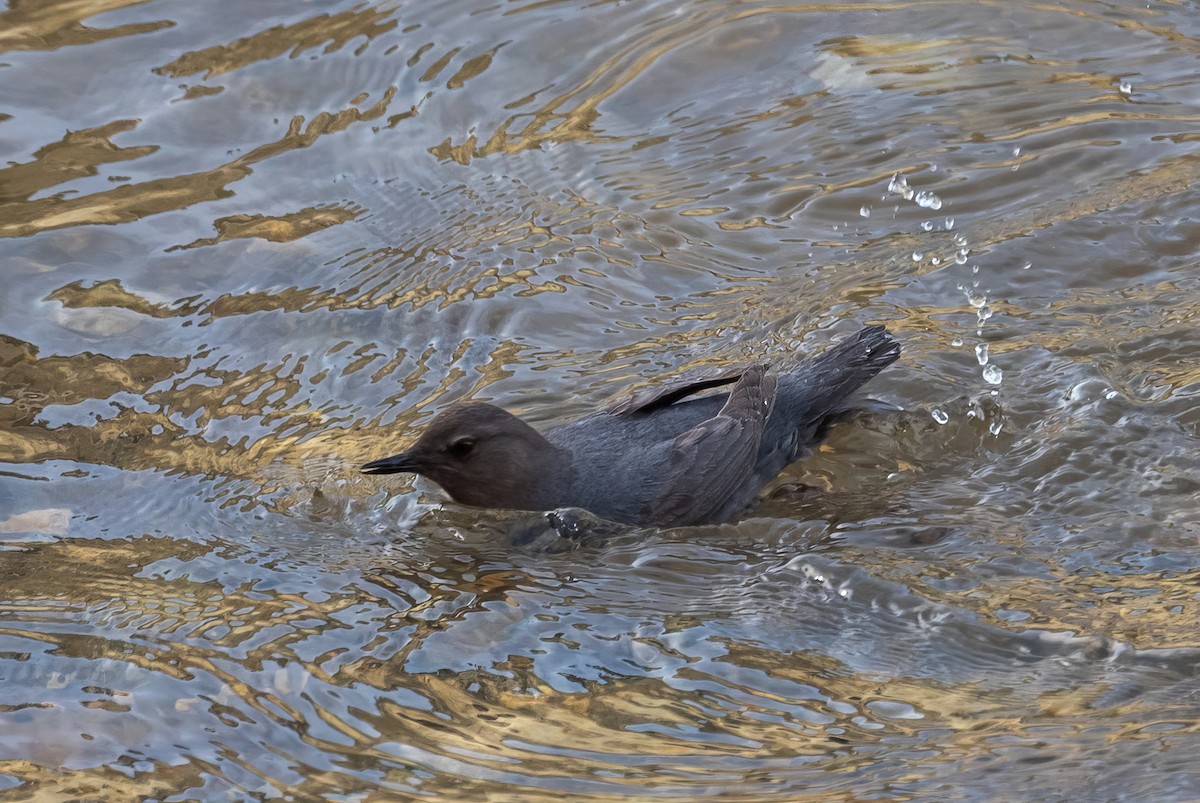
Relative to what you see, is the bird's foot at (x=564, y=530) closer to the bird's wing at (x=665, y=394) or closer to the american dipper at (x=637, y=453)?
the american dipper at (x=637, y=453)

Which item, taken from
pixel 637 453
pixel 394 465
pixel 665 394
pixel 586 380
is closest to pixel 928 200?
pixel 586 380

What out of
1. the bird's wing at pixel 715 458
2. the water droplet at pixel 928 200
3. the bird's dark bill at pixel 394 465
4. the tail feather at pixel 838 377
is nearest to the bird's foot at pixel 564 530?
the bird's wing at pixel 715 458

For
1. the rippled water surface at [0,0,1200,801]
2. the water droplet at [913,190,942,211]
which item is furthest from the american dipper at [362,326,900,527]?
the water droplet at [913,190,942,211]

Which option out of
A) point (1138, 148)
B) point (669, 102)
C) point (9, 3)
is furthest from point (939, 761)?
point (9, 3)

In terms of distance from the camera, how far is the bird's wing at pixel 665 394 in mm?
6250

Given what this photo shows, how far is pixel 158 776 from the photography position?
4.39m

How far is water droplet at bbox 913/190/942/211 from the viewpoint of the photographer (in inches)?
311

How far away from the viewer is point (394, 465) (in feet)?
19.2

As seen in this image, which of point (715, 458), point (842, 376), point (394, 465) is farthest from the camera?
point (842, 376)

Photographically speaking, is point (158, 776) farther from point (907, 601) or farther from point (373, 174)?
point (373, 174)

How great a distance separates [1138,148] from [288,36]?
533cm

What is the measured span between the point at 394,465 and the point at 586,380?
1.34 m

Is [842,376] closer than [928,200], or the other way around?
[842,376]

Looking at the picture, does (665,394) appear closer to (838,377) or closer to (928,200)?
(838,377)
